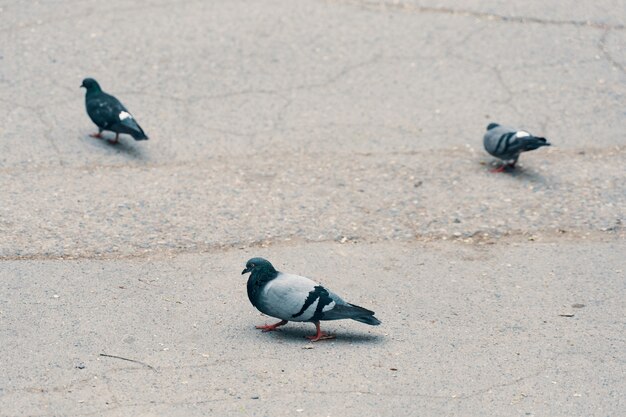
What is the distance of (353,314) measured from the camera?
568 cm

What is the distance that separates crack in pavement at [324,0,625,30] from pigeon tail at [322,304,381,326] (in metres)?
5.73

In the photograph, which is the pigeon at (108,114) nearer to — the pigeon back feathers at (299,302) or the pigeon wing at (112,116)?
the pigeon wing at (112,116)

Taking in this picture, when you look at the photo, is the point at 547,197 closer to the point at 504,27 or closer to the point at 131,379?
→ the point at 504,27

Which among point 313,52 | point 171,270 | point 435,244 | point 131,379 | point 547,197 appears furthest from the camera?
point 313,52

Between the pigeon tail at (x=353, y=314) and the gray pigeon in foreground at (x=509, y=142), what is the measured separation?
109 inches

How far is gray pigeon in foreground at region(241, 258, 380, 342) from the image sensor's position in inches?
224

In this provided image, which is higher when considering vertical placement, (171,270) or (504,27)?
(504,27)

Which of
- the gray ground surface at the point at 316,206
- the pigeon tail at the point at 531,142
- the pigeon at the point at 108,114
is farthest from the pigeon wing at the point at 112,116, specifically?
the pigeon tail at the point at 531,142

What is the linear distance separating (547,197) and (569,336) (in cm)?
202

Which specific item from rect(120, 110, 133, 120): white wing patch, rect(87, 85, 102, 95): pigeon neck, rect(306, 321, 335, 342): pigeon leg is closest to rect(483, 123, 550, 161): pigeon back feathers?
rect(306, 321, 335, 342): pigeon leg

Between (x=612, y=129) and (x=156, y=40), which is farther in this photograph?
(x=156, y=40)

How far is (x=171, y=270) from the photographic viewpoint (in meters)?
6.56

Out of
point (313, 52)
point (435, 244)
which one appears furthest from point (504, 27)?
point (435, 244)

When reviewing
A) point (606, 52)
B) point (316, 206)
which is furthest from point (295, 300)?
point (606, 52)
